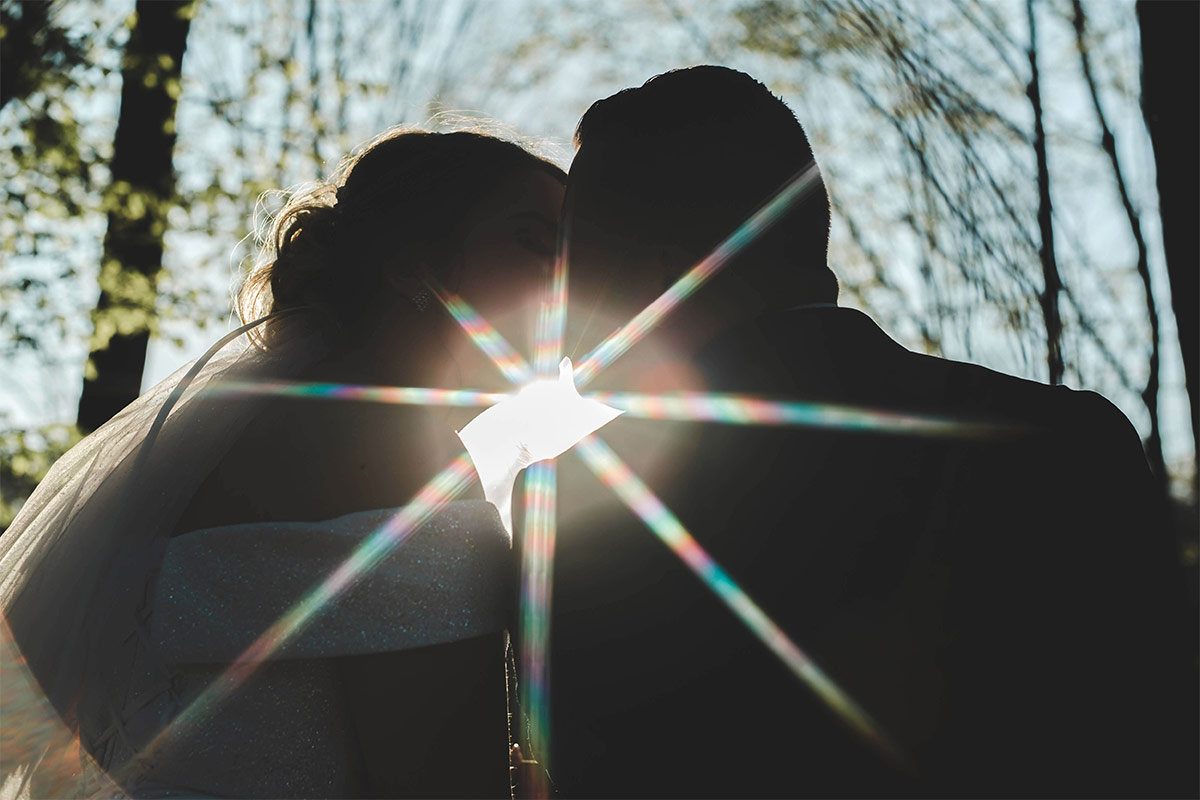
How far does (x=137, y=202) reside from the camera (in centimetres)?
664

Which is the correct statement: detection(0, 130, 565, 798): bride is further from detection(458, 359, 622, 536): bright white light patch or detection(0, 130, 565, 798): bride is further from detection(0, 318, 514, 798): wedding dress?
detection(458, 359, 622, 536): bright white light patch

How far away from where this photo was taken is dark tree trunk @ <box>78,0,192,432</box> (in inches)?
258

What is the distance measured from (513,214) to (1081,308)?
7.72 ft

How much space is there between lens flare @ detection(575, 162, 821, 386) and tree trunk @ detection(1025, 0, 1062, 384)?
1942mm

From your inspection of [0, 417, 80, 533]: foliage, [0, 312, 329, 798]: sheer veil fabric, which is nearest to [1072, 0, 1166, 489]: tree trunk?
[0, 312, 329, 798]: sheer veil fabric

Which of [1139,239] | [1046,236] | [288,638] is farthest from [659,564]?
[1139,239]

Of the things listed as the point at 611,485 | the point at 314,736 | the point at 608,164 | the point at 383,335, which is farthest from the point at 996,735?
the point at 383,335

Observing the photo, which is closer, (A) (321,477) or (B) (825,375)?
(B) (825,375)

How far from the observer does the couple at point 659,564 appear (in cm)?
136

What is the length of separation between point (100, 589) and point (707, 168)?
169 centimetres

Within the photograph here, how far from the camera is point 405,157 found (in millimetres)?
Result: 2814

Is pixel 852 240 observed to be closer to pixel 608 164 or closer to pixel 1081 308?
pixel 1081 308

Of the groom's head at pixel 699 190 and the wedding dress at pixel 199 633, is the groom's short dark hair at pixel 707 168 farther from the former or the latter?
the wedding dress at pixel 199 633

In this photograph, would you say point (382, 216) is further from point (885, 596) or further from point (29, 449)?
point (29, 449)
